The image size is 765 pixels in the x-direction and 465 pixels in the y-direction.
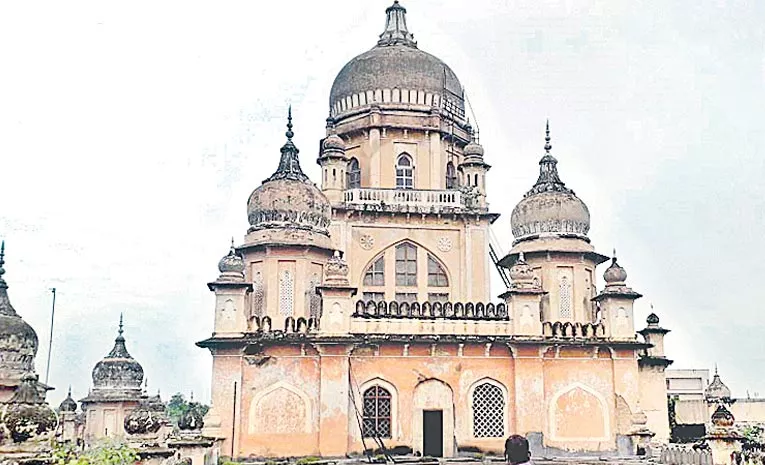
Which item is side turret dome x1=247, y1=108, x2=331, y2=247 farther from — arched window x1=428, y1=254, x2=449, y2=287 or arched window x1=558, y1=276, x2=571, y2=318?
arched window x1=558, y1=276, x2=571, y2=318

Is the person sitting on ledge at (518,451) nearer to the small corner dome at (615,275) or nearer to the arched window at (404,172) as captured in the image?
the small corner dome at (615,275)

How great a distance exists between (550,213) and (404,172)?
193 inches

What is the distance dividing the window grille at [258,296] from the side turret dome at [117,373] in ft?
33.8

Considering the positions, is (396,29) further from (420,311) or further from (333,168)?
(420,311)

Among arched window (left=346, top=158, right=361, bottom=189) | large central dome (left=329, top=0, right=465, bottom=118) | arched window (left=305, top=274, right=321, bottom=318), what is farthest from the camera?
large central dome (left=329, top=0, right=465, bottom=118)

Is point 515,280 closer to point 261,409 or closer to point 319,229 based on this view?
point 319,229

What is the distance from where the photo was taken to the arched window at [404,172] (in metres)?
28.2

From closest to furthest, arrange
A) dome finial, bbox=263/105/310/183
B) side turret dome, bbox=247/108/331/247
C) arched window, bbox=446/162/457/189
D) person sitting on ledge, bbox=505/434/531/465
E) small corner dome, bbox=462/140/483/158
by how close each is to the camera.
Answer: person sitting on ledge, bbox=505/434/531/465, side turret dome, bbox=247/108/331/247, dome finial, bbox=263/105/310/183, small corner dome, bbox=462/140/483/158, arched window, bbox=446/162/457/189

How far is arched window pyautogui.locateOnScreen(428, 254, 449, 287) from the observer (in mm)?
27047

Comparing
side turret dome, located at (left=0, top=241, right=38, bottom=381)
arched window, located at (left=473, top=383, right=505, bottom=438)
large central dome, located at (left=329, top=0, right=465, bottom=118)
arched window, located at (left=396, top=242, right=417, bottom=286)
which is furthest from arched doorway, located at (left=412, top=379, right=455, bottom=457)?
large central dome, located at (left=329, top=0, right=465, bottom=118)

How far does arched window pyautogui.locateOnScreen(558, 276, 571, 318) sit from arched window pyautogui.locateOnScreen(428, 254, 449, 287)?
11.4ft

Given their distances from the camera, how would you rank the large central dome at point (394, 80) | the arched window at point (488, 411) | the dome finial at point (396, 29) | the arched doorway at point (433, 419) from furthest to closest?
the dome finial at point (396, 29)
the large central dome at point (394, 80)
the arched window at point (488, 411)
the arched doorway at point (433, 419)

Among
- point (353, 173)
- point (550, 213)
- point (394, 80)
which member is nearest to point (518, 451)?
point (550, 213)

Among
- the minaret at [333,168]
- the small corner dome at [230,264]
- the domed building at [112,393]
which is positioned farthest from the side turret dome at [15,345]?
the minaret at [333,168]
